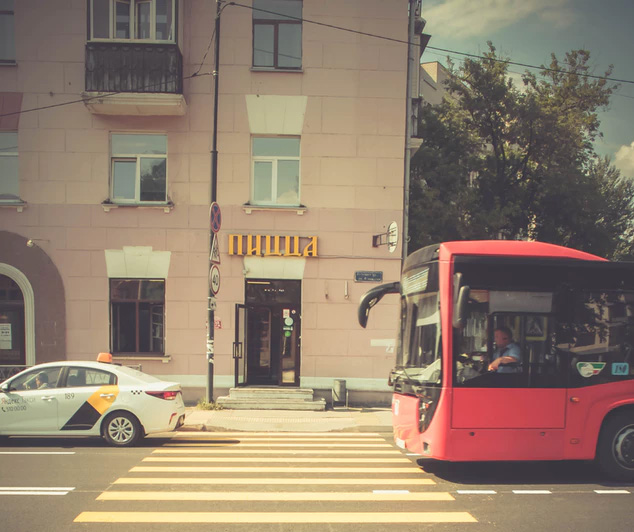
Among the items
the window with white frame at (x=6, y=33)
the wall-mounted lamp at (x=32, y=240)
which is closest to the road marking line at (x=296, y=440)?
the wall-mounted lamp at (x=32, y=240)

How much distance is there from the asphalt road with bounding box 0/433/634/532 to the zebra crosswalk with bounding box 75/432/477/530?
13 mm

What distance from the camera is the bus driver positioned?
6.98 metres

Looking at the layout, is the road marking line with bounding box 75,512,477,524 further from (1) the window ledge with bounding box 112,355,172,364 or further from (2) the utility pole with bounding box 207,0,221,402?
(1) the window ledge with bounding box 112,355,172,364

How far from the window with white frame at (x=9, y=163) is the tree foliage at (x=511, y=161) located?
1215cm

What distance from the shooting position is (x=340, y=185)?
47.4ft

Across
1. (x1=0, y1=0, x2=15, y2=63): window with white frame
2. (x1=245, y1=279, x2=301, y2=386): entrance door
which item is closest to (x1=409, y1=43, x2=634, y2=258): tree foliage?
(x1=245, y1=279, x2=301, y2=386): entrance door

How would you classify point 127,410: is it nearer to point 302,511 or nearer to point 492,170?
point 302,511

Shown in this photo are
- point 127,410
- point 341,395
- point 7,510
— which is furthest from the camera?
point 341,395

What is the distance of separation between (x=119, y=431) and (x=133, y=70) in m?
9.12

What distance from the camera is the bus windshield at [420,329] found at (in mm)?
7070

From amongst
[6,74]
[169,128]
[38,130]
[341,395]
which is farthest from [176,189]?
[341,395]

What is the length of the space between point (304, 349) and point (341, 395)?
1.52 metres

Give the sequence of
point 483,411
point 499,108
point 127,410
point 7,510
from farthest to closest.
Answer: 1. point 499,108
2. point 127,410
3. point 483,411
4. point 7,510

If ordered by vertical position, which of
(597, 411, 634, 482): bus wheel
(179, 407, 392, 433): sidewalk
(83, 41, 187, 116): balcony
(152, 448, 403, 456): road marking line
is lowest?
(179, 407, 392, 433): sidewalk
